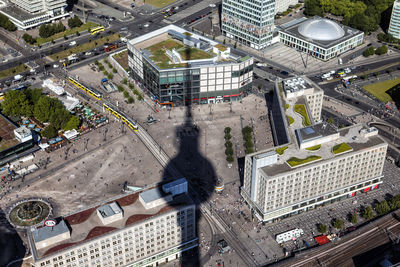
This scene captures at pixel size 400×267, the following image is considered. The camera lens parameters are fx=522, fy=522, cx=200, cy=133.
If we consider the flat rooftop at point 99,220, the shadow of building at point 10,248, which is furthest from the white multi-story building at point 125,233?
the shadow of building at point 10,248

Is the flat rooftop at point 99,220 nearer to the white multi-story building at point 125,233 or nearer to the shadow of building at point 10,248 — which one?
the white multi-story building at point 125,233

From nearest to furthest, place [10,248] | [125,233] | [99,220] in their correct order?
[125,233], [99,220], [10,248]

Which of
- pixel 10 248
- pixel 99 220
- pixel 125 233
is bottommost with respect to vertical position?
pixel 10 248

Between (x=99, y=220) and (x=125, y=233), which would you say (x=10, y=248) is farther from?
(x=125, y=233)

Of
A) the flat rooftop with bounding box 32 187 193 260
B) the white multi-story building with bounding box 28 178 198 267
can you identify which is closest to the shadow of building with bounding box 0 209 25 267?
the white multi-story building with bounding box 28 178 198 267

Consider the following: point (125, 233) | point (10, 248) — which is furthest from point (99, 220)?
point (10, 248)

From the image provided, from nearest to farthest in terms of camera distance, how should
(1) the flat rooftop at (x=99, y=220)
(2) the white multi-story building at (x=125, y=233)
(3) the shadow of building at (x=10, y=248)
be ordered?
1. (1) the flat rooftop at (x=99, y=220)
2. (2) the white multi-story building at (x=125, y=233)
3. (3) the shadow of building at (x=10, y=248)

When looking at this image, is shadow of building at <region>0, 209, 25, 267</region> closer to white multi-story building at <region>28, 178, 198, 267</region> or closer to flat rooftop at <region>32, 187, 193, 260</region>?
white multi-story building at <region>28, 178, 198, 267</region>

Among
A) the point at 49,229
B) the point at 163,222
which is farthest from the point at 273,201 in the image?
the point at 49,229
